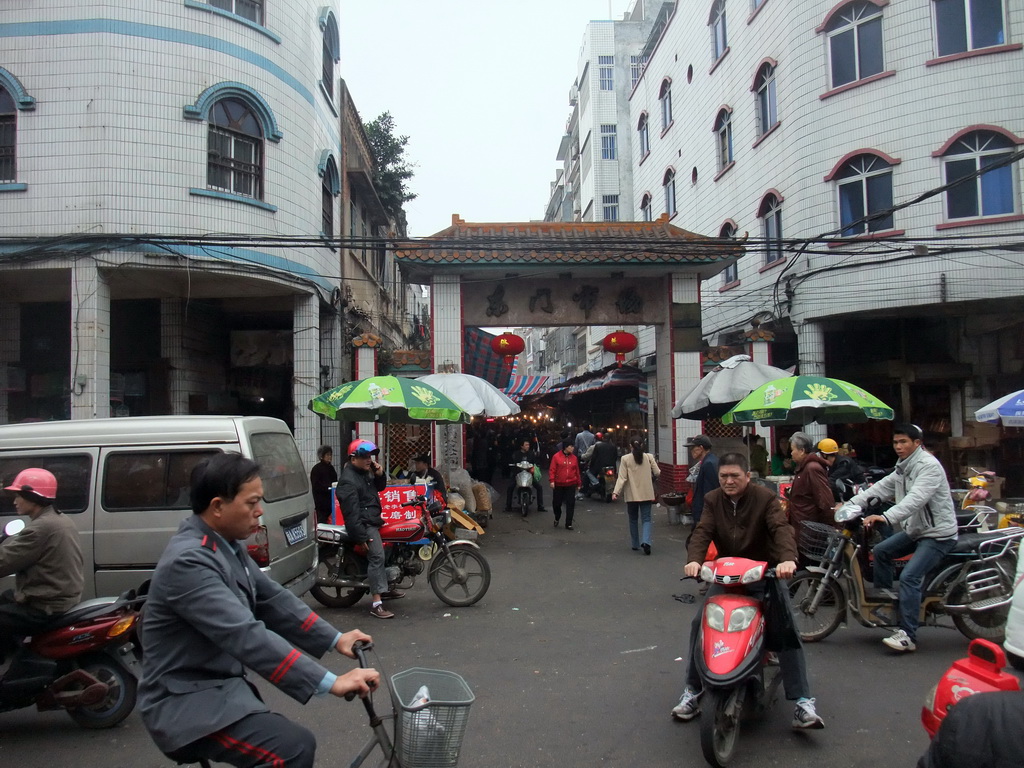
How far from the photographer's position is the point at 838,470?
29.0 feet

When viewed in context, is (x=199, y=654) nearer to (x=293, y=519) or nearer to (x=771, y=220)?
(x=293, y=519)

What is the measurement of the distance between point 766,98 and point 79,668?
17252 mm

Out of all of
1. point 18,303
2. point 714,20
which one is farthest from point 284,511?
point 714,20

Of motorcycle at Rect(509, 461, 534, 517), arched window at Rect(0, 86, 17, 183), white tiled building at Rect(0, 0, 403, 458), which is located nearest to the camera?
white tiled building at Rect(0, 0, 403, 458)

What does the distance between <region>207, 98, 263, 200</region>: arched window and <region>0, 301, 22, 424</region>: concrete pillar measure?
4.46 metres

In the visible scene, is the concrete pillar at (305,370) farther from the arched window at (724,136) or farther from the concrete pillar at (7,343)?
the arched window at (724,136)

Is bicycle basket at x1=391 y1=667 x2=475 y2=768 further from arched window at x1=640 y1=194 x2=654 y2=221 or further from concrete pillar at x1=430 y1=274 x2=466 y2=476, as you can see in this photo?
arched window at x1=640 y1=194 x2=654 y2=221

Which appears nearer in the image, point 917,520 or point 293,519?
point 917,520

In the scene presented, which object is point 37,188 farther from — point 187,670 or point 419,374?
point 187,670

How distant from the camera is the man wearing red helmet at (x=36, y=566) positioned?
14.3ft

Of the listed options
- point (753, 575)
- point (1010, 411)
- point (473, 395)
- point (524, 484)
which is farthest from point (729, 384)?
point (753, 575)

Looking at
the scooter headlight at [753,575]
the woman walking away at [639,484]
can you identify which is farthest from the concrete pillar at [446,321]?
the scooter headlight at [753,575]

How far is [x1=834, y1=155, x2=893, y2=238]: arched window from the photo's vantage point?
544 inches

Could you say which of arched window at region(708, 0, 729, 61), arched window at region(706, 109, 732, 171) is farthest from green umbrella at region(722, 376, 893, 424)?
arched window at region(708, 0, 729, 61)
